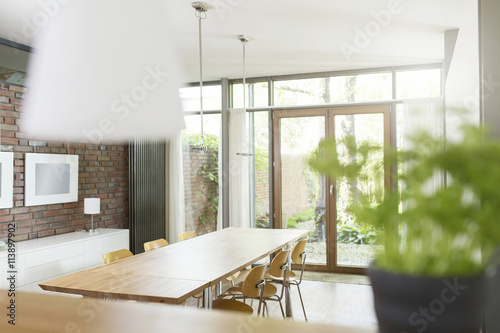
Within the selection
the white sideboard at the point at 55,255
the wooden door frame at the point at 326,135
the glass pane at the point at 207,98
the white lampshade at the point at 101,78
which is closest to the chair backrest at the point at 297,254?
the wooden door frame at the point at 326,135

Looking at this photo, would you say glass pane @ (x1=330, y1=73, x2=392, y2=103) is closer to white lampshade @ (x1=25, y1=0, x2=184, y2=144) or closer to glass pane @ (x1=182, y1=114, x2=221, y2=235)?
glass pane @ (x1=182, y1=114, x2=221, y2=235)

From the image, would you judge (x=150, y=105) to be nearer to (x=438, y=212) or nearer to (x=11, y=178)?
(x=438, y=212)

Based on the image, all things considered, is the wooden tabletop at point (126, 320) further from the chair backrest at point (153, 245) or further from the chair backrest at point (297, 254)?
the chair backrest at point (297, 254)

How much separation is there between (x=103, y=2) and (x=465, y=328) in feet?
5.43

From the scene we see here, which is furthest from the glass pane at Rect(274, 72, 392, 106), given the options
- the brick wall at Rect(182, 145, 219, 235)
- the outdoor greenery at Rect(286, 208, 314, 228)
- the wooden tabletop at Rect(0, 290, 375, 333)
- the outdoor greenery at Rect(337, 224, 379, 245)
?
the wooden tabletop at Rect(0, 290, 375, 333)

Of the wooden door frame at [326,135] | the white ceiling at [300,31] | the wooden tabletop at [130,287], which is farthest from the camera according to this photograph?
the wooden door frame at [326,135]

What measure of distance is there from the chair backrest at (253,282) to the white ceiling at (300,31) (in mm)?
2259

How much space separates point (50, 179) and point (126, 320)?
14.1 ft

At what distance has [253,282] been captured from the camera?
3.08 m

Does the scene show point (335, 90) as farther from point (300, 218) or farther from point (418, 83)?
point (300, 218)

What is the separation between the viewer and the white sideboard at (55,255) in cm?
392

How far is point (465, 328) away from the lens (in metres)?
0.64

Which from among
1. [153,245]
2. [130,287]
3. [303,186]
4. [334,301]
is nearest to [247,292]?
[130,287]

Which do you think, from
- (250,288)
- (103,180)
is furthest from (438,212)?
(103,180)
